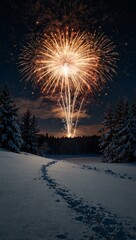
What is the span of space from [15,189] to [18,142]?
2713cm

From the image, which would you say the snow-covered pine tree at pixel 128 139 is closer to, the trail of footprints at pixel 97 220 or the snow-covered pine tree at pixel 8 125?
the snow-covered pine tree at pixel 8 125

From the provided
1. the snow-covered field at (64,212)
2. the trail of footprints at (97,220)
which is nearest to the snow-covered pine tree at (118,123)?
the snow-covered field at (64,212)

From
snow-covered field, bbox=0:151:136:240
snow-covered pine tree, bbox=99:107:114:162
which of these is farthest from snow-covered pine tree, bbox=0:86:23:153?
Result: snow-covered field, bbox=0:151:136:240

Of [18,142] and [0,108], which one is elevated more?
[0,108]

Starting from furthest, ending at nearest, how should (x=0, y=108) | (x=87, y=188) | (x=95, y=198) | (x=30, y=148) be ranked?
(x=30, y=148), (x=0, y=108), (x=87, y=188), (x=95, y=198)

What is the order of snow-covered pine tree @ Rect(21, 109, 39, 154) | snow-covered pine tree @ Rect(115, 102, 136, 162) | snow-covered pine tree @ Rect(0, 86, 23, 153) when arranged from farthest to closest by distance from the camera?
snow-covered pine tree @ Rect(21, 109, 39, 154), snow-covered pine tree @ Rect(0, 86, 23, 153), snow-covered pine tree @ Rect(115, 102, 136, 162)

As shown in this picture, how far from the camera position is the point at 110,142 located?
38.9 metres

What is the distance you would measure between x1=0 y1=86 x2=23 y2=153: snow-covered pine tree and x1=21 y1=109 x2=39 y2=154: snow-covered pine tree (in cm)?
729

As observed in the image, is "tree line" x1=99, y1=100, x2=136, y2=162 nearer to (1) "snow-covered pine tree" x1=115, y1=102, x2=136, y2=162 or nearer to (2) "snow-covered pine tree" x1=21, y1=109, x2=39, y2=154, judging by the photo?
(1) "snow-covered pine tree" x1=115, y1=102, x2=136, y2=162

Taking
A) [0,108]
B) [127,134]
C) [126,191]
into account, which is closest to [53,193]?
[126,191]

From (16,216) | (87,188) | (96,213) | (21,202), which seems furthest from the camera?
(87,188)

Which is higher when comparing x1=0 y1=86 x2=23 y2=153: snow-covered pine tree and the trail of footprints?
x1=0 y1=86 x2=23 y2=153: snow-covered pine tree

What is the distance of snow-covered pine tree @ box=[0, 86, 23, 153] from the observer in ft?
118

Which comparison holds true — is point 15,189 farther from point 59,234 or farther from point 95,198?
point 59,234
